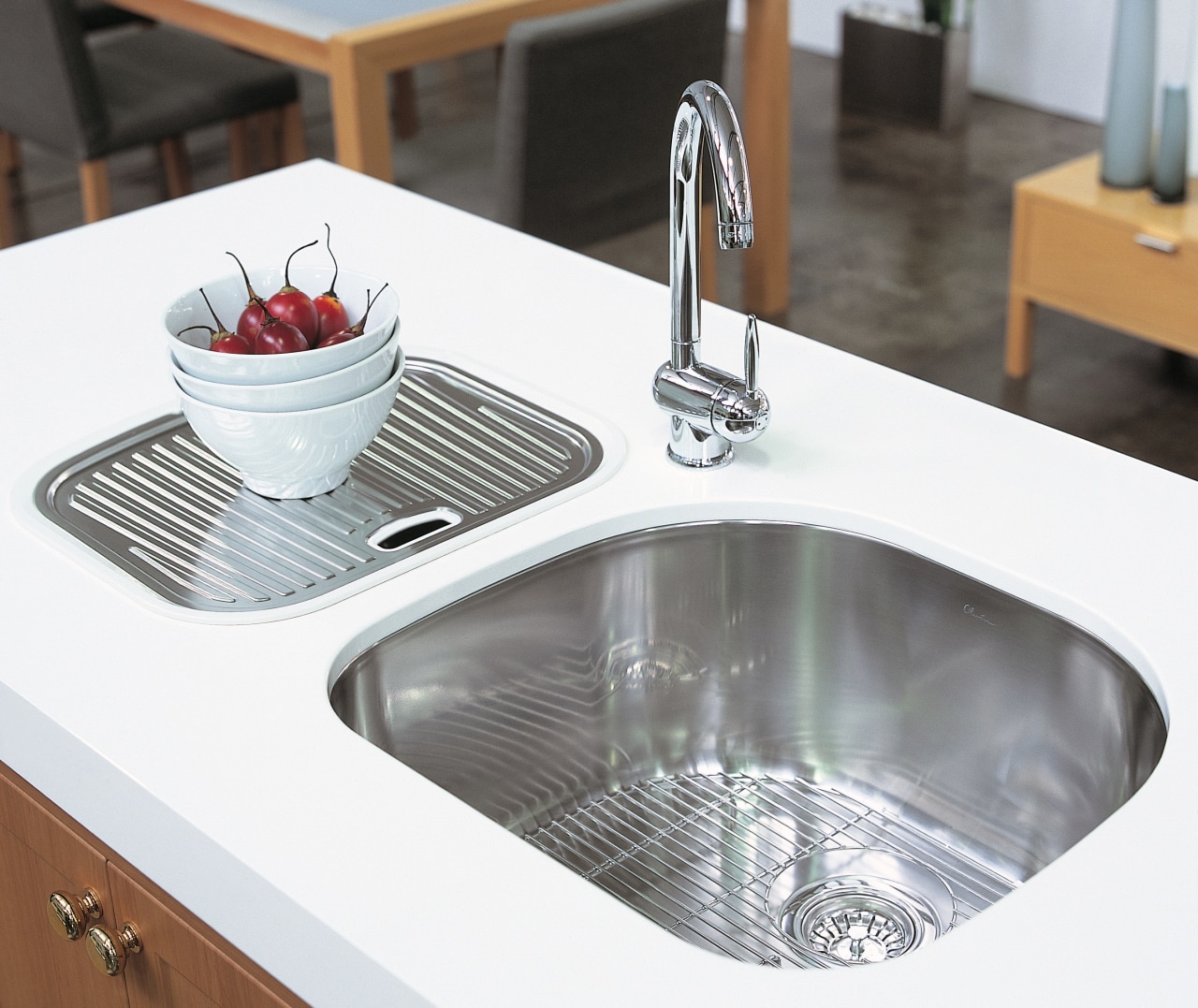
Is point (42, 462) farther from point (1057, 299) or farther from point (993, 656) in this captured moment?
point (1057, 299)

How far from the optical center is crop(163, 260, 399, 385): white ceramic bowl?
106 cm

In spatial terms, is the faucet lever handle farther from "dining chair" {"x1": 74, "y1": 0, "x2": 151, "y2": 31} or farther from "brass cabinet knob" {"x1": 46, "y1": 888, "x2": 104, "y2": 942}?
"dining chair" {"x1": 74, "y1": 0, "x2": 151, "y2": 31}

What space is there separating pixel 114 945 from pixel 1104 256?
7.69ft

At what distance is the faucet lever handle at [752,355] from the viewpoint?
3.48ft

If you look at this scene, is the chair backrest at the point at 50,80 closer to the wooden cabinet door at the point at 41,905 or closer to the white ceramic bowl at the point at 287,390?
the white ceramic bowl at the point at 287,390

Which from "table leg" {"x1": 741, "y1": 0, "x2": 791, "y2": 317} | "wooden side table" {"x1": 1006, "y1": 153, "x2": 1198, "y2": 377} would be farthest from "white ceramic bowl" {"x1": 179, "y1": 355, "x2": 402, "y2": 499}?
"table leg" {"x1": 741, "y1": 0, "x2": 791, "y2": 317}

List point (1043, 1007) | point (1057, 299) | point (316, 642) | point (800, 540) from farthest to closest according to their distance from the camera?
point (1057, 299) → point (800, 540) → point (316, 642) → point (1043, 1007)

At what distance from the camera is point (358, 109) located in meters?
2.72

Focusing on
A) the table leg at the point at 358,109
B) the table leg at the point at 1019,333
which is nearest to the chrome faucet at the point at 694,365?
the table leg at the point at 358,109

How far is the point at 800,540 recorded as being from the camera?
110 centimetres

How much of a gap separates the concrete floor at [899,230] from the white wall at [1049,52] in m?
0.07

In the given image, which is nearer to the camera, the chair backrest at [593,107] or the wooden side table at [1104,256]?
the chair backrest at [593,107]

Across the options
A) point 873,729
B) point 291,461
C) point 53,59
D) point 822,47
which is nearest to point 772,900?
point 873,729

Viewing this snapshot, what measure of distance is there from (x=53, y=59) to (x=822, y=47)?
2.78 metres
